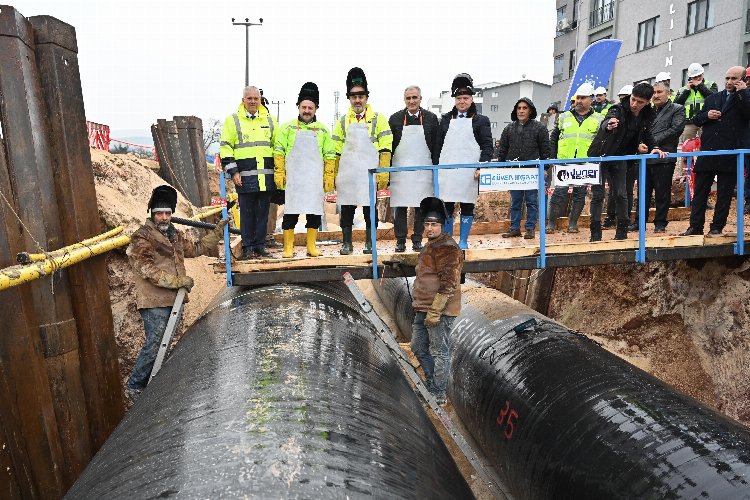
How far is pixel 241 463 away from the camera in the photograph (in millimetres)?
1944

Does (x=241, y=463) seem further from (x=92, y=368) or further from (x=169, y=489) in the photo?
(x=92, y=368)

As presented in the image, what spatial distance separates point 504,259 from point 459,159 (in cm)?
124

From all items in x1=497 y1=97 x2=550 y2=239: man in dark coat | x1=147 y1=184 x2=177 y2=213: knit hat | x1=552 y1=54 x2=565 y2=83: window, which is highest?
x1=552 y1=54 x2=565 y2=83: window

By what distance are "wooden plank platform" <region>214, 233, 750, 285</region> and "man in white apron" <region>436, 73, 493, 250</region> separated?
22.8 inches

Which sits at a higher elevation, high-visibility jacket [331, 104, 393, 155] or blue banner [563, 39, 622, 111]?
blue banner [563, 39, 622, 111]

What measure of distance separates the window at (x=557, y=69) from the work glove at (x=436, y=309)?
30.3m

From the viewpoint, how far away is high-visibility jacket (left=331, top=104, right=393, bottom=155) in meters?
5.46

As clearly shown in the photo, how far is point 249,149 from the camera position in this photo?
5391 millimetres

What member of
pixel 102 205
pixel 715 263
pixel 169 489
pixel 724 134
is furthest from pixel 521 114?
pixel 169 489

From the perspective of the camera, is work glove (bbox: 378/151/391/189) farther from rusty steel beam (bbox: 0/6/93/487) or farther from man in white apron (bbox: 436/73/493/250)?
rusty steel beam (bbox: 0/6/93/487)

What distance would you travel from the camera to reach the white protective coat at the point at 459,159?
5797 millimetres

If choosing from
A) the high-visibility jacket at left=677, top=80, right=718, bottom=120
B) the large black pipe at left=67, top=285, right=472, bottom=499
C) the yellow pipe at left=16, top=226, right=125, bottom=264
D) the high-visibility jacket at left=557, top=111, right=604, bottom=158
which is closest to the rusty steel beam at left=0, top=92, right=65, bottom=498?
the yellow pipe at left=16, top=226, right=125, bottom=264

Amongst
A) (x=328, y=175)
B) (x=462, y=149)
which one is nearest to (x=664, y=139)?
(x=462, y=149)

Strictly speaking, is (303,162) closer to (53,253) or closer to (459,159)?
(459,159)
